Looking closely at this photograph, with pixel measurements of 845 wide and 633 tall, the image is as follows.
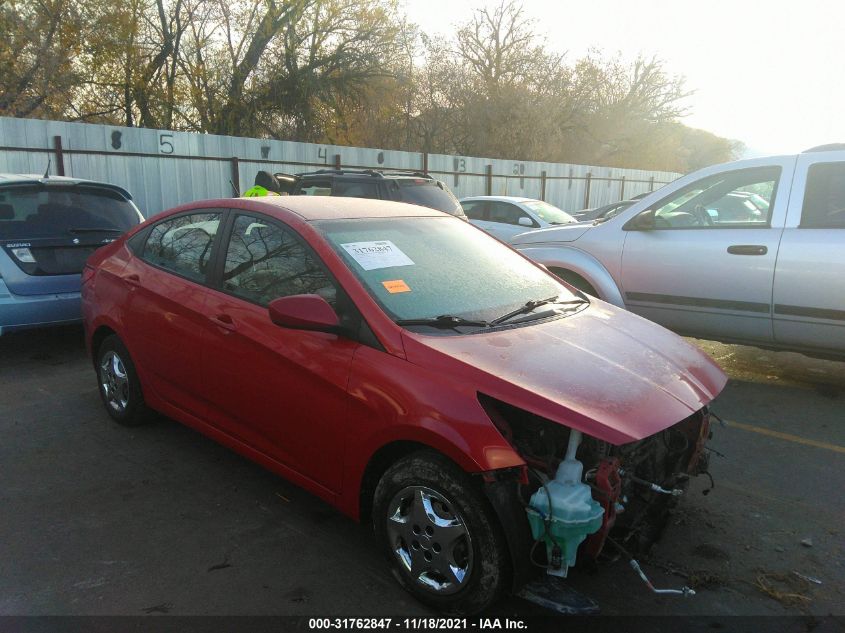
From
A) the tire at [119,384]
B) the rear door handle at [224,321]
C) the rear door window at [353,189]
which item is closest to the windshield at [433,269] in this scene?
the rear door handle at [224,321]

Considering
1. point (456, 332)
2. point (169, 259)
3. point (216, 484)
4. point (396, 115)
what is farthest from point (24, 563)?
point (396, 115)

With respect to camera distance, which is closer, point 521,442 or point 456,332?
point 521,442

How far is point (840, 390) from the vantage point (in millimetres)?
5621

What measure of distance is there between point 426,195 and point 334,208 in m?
5.63

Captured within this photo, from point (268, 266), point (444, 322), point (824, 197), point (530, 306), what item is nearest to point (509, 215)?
point (824, 197)

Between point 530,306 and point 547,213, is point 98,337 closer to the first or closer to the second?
point 530,306

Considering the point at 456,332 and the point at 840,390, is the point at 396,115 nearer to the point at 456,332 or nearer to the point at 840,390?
the point at 840,390

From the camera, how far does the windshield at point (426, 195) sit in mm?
8984

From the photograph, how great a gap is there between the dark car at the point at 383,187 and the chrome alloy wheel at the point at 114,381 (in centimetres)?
497

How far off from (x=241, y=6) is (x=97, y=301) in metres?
20.1

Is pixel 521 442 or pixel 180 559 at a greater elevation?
pixel 521 442

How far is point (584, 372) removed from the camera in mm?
2662

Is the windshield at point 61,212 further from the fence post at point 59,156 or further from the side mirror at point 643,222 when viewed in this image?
the fence post at point 59,156

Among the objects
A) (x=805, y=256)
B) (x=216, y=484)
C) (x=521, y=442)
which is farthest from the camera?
(x=805, y=256)
